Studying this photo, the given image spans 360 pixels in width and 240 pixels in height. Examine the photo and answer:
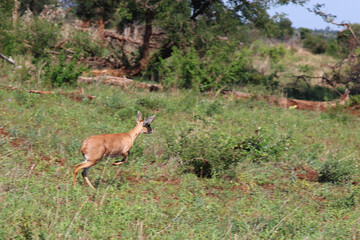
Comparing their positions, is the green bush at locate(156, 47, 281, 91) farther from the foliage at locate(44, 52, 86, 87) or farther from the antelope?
the antelope

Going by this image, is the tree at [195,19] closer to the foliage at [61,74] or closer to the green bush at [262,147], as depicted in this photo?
the foliage at [61,74]

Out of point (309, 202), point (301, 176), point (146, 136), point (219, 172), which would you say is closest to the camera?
point (309, 202)

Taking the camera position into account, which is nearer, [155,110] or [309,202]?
[309,202]

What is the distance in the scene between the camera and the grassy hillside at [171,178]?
4840 millimetres

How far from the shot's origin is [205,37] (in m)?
14.7

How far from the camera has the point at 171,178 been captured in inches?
269

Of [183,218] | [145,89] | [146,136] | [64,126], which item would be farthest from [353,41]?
[183,218]

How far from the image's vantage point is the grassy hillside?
4.84 m

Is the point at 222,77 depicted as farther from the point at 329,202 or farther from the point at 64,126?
the point at 329,202

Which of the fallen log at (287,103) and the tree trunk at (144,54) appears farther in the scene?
the tree trunk at (144,54)

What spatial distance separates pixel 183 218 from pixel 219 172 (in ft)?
5.96

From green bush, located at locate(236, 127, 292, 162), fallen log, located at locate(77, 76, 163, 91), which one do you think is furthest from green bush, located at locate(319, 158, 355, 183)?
fallen log, located at locate(77, 76, 163, 91)

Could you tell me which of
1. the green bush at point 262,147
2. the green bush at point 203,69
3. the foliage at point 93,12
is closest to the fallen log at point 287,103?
the green bush at point 203,69

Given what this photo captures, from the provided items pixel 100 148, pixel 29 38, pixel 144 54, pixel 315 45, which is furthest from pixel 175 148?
pixel 315 45
